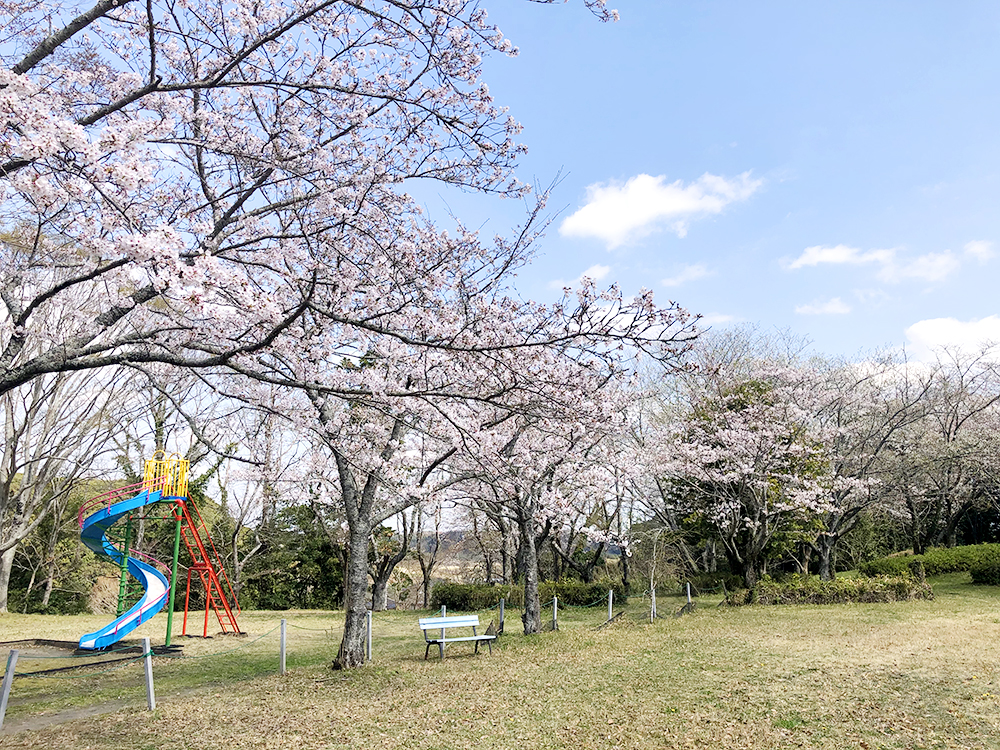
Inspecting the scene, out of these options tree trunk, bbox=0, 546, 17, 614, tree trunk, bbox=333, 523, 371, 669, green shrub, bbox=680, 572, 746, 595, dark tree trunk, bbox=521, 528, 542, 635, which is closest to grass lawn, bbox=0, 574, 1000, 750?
tree trunk, bbox=333, 523, 371, 669

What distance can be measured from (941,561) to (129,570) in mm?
22047

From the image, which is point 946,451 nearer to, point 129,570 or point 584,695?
point 584,695

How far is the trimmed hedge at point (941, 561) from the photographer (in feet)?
59.2

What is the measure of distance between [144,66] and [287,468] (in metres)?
10.1

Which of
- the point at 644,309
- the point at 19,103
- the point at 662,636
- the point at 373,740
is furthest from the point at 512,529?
the point at 19,103

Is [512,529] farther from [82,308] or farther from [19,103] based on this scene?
[19,103]

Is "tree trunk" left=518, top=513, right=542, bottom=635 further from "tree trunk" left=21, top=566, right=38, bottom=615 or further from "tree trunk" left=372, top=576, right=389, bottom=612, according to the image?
"tree trunk" left=21, top=566, right=38, bottom=615

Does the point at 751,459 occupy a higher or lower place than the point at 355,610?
higher

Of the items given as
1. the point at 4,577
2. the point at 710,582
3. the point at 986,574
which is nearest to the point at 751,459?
the point at 710,582

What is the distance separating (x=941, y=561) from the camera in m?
19.0

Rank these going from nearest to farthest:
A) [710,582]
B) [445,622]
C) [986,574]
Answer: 1. [445,622]
2. [986,574]
3. [710,582]

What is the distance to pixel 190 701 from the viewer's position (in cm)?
725

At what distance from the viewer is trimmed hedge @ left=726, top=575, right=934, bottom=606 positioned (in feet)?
47.3

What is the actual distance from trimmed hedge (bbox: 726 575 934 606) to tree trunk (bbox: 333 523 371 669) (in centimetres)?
977
